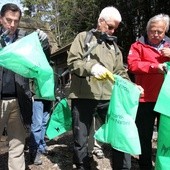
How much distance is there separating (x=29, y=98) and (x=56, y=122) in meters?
0.91

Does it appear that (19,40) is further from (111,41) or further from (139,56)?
(139,56)

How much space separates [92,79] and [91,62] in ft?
1.01

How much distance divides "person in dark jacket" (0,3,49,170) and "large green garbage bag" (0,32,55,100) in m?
0.18

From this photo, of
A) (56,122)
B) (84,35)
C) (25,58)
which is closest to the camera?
(25,58)

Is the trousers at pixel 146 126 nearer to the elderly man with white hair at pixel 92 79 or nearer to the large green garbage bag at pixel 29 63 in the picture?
the elderly man with white hair at pixel 92 79

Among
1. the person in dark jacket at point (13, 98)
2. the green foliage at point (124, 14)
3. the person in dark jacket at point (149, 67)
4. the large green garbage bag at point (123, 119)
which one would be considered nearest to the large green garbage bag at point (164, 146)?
the large green garbage bag at point (123, 119)

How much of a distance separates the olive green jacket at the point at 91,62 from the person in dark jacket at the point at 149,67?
0.56 feet

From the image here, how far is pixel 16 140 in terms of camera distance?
3455 mm

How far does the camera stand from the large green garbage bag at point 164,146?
317 centimetres

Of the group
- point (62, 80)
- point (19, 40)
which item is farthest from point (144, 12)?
point (19, 40)

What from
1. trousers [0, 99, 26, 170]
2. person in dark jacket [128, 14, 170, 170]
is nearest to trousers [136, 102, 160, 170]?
person in dark jacket [128, 14, 170, 170]

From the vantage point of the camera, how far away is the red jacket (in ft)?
11.7

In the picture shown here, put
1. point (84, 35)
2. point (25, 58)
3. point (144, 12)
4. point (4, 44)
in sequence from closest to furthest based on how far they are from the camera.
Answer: point (25, 58) → point (4, 44) → point (84, 35) → point (144, 12)

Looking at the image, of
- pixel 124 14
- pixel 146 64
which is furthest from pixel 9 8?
pixel 124 14
